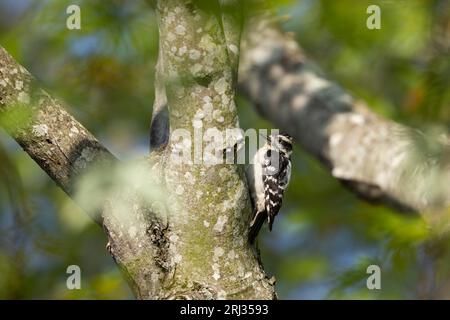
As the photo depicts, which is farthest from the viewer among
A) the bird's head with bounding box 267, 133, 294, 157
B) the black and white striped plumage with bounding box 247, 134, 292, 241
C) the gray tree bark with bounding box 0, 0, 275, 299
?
the bird's head with bounding box 267, 133, 294, 157

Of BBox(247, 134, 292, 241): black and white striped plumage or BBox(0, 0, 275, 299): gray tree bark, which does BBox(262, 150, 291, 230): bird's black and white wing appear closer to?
BBox(247, 134, 292, 241): black and white striped plumage

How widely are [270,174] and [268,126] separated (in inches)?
131

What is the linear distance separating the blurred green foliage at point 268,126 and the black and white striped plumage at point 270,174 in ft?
2.78

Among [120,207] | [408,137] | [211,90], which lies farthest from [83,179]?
[408,137]

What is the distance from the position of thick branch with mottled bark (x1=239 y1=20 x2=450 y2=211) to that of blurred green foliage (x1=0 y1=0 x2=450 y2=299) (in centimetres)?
26

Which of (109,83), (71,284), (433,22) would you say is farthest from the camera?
(109,83)

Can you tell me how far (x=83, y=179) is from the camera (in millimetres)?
4547

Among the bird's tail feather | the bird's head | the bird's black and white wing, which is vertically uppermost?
the bird's head

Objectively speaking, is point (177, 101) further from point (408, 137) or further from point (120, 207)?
point (408, 137)

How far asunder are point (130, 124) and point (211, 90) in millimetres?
6228

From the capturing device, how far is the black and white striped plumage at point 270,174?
6.58 meters

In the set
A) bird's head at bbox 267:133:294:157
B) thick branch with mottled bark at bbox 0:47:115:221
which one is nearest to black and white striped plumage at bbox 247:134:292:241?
bird's head at bbox 267:133:294:157

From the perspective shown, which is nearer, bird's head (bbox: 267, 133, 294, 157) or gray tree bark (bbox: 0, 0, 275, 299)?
gray tree bark (bbox: 0, 0, 275, 299)

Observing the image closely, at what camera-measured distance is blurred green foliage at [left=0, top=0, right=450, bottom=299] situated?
19.4ft
